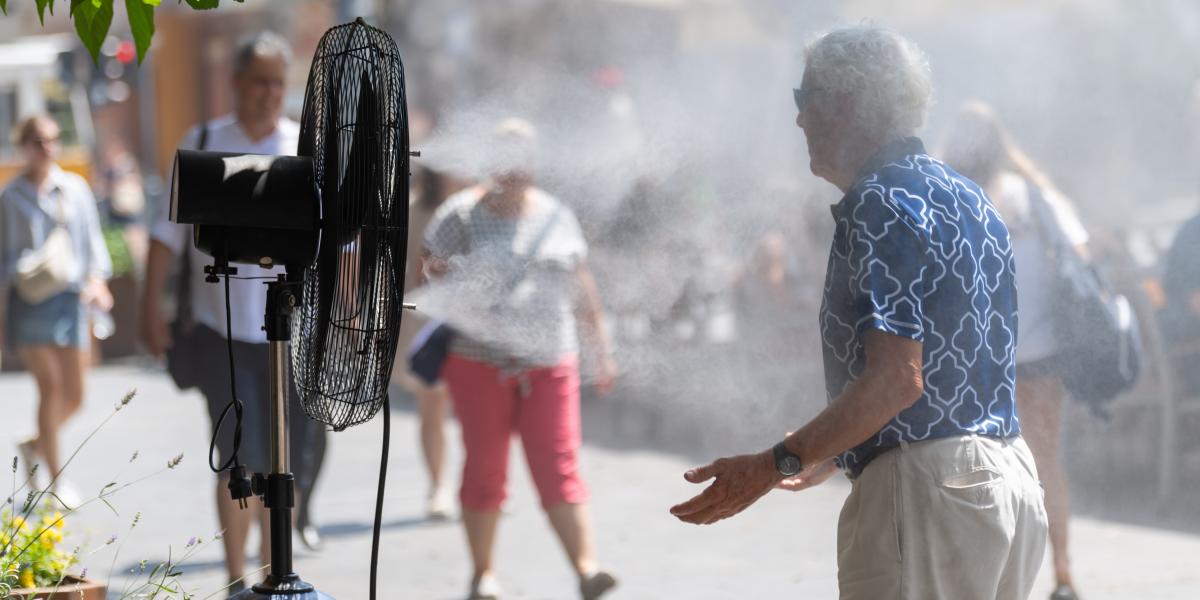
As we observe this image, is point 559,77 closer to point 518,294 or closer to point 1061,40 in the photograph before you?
point 1061,40

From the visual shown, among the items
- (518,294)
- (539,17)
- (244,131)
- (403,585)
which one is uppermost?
(539,17)

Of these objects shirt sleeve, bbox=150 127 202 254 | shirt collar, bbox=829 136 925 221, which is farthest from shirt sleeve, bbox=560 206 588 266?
shirt collar, bbox=829 136 925 221

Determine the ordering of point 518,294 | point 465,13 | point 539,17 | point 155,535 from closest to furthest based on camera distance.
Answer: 1. point 518,294
2. point 155,535
3. point 539,17
4. point 465,13

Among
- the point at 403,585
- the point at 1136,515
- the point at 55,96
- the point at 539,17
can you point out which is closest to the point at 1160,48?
the point at 1136,515

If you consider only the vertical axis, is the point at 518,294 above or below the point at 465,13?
below

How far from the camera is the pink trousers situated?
540 cm

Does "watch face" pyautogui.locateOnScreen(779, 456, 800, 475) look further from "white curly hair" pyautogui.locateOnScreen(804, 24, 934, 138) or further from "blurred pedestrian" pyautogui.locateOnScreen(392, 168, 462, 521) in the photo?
"blurred pedestrian" pyautogui.locateOnScreen(392, 168, 462, 521)

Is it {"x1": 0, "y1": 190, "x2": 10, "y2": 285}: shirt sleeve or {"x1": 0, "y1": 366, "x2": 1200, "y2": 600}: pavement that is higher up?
{"x1": 0, "y1": 190, "x2": 10, "y2": 285}: shirt sleeve

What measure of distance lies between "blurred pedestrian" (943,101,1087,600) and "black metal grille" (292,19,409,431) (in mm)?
2841

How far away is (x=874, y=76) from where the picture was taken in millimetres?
2783

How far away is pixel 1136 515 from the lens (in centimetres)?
679

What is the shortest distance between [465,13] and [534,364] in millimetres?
13180

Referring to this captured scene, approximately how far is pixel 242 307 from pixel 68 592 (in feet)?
5.61

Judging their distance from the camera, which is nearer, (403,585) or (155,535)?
(403,585)
